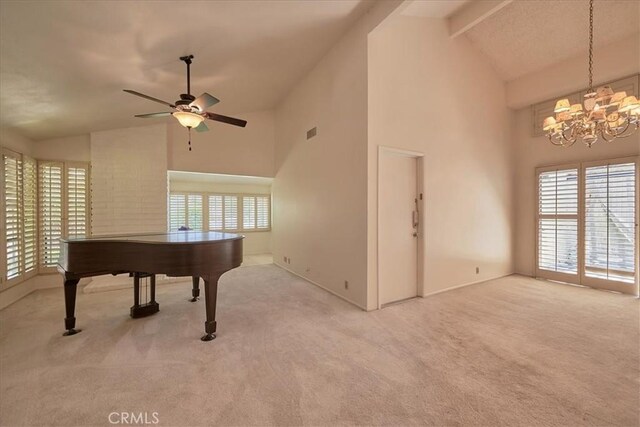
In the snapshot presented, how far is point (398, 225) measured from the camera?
3648 mm

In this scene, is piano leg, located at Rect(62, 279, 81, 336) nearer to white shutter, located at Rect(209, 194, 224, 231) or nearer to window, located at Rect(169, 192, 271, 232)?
window, located at Rect(169, 192, 271, 232)

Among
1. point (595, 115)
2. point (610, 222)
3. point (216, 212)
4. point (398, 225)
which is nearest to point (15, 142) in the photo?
point (216, 212)

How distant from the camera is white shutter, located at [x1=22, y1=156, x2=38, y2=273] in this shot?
12.9 feet

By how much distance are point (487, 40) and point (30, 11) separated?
587 cm

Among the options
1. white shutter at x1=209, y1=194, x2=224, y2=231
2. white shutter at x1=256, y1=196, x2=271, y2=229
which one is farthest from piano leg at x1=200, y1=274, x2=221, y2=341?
white shutter at x1=256, y1=196, x2=271, y2=229

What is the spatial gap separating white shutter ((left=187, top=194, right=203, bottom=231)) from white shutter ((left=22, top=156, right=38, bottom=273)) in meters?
3.01

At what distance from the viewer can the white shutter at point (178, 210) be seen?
6.78 m

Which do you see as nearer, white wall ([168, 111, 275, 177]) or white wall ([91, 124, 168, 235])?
white wall ([91, 124, 168, 235])

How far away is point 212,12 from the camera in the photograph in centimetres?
239

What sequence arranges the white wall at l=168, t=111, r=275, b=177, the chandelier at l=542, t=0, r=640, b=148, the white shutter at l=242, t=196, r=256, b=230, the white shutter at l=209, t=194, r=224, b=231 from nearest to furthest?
the chandelier at l=542, t=0, r=640, b=148 → the white wall at l=168, t=111, r=275, b=177 → the white shutter at l=209, t=194, r=224, b=231 → the white shutter at l=242, t=196, r=256, b=230

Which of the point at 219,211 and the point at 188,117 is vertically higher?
the point at 188,117

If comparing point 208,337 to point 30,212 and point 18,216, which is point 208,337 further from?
point 30,212

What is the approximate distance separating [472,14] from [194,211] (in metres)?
7.25

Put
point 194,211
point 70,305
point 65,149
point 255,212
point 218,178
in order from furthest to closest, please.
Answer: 1. point 255,212
2. point 194,211
3. point 218,178
4. point 65,149
5. point 70,305
